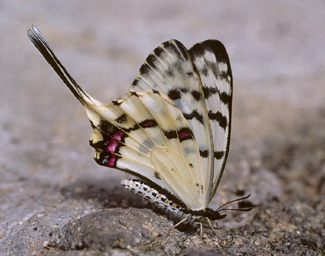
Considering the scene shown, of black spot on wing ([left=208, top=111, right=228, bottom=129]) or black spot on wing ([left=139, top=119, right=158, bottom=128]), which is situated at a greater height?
black spot on wing ([left=208, top=111, right=228, bottom=129])

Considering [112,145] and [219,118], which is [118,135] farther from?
[219,118]

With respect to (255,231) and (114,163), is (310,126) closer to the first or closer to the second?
(255,231)

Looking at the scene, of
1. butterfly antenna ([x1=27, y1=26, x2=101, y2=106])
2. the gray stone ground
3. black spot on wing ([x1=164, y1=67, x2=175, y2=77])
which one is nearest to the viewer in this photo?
butterfly antenna ([x1=27, y1=26, x2=101, y2=106])

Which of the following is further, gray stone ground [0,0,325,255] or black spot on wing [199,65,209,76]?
black spot on wing [199,65,209,76]

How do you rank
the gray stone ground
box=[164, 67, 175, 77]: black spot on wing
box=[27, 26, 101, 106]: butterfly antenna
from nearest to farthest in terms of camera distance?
box=[27, 26, 101, 106]: butterfly antenna → the gray stone ground → box=[164, 67, 175, 77]: black spot on wing

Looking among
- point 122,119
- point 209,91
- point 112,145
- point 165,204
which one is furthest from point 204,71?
point 165,204

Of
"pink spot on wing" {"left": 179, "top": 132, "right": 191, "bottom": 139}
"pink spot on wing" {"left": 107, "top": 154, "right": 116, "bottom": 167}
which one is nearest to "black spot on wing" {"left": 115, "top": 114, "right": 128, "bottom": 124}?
"pink spot on wing" {"left": 107, "top": 154, "right": 116, "bottom": 167}

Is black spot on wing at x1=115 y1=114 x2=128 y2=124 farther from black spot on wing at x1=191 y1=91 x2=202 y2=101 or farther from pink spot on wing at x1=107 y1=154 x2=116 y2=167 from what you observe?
black spot on wing at x1=191 y1=91 x2=202 y2=101

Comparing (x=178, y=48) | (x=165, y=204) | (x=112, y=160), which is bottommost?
(x=165, y=204)

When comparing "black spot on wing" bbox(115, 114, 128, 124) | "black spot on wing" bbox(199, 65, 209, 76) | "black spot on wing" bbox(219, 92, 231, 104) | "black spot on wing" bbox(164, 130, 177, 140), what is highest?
"black spot on wing" bbox(199, 65, 209, 76)
